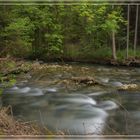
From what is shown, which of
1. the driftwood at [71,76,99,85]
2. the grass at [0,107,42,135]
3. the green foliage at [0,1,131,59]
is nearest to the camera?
the grass at [0,107,42,135]

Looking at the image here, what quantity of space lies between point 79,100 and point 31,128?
3789mm

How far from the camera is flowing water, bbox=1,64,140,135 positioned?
6877mm

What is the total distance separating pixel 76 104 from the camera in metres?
8.78

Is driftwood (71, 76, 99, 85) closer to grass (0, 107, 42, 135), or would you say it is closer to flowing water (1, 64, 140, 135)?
flowing water (1, 64, 140, 135)

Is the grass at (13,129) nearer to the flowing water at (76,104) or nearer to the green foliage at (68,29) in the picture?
the flowing water at (76,104)

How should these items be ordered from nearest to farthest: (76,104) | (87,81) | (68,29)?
(76,104) < (87,81) < (68,29)

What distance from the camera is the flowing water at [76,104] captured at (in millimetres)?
6877

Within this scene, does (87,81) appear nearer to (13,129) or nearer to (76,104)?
(76,104)

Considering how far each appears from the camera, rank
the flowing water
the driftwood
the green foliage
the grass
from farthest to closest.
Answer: the green foliage
the driftwood
the flowing water
the grass

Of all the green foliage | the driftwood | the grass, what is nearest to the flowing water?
the driftwood

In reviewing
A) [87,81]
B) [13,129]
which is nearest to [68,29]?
[87,81]

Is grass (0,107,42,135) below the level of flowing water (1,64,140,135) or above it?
above

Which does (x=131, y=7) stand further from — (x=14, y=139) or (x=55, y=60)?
(x=14, y=139)

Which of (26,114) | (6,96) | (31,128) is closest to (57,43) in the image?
(6,96)
